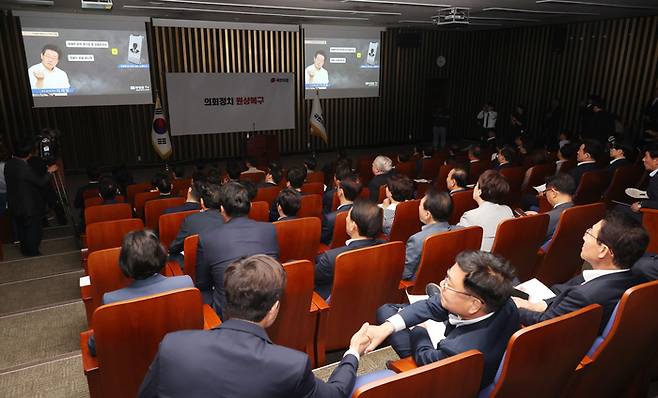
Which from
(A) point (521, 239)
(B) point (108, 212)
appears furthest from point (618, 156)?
(B) point (108, 212)

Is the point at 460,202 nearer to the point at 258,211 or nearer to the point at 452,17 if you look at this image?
the point at 258,211

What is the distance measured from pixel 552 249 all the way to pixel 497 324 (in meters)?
1.91

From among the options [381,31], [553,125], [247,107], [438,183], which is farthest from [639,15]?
[247,107]

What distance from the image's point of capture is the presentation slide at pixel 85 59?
8469 millimetres

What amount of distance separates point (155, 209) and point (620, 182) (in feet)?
17.3

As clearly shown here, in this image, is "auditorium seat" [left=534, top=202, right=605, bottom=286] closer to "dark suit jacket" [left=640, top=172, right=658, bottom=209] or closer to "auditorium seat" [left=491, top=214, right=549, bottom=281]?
"auditorium seat" [left=491, top=214, right=549, bottom=281]

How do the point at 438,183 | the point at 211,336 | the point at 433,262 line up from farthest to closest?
the point at 438,183, the point at 433,262, the point at 211,336

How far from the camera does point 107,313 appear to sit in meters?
1.88

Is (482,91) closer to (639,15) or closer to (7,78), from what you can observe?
(639,15)

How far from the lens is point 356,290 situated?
270 cm

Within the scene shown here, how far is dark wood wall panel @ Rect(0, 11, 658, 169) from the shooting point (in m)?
9.59
